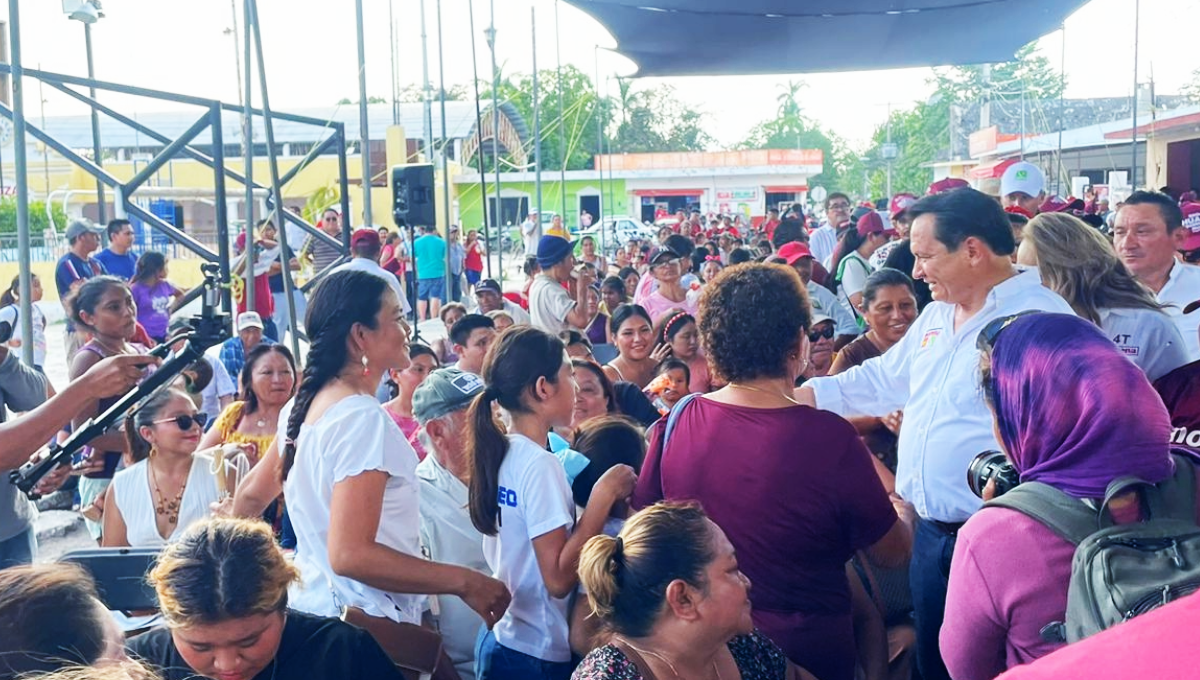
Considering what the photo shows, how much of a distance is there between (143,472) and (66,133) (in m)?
43.9

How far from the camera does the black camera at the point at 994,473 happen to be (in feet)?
7.33

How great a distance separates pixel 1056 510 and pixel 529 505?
1381 millimetres

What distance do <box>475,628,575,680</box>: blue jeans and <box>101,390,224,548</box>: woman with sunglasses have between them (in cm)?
159

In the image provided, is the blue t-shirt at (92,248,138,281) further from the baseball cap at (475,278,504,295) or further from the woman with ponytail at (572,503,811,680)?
the woman with ponytail at (572,503,811,680)

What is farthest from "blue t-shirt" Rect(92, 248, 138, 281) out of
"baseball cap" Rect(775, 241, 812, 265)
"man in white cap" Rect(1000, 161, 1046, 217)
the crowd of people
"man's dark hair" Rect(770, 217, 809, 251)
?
"man in white cap" Rect(1000, 161, 1046, 217)

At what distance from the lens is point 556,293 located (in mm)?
8555

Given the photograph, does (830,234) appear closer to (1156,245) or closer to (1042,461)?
(1156,245)

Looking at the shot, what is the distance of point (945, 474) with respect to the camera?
3016 mm

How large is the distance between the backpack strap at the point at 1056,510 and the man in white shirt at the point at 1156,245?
3128mm

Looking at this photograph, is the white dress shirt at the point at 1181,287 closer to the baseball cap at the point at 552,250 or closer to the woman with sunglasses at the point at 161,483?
the woman with sunglasses at the point at 161,483

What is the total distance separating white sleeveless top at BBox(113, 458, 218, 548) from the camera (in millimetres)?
4160

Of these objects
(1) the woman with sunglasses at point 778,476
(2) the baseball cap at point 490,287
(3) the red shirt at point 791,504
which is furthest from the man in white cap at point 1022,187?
(3) the red shirt at point 791,504

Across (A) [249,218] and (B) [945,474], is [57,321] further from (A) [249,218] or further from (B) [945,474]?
(B) [945,474]

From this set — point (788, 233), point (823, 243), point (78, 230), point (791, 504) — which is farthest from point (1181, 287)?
point (78, 230)
